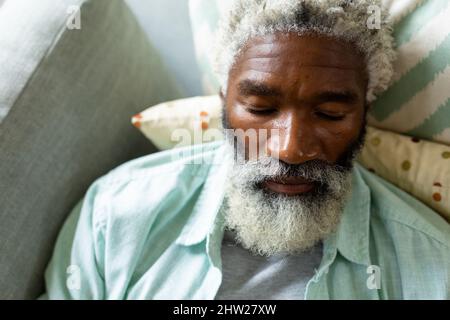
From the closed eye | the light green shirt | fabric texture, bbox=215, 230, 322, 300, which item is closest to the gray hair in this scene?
the closed eye

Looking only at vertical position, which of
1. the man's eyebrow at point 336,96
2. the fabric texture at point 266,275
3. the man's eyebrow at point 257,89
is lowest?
the fabric texture at point 266,275

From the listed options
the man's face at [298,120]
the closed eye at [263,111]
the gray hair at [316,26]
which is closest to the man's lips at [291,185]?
the man's face at [298,120]

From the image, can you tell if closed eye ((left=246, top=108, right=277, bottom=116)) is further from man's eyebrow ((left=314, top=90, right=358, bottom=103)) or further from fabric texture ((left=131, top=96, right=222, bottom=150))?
fabric texture ((left=131, top=96, right=222, bottom=150))

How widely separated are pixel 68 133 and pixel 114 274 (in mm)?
313

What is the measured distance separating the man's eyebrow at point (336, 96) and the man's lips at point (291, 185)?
146mm

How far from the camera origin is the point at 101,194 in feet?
3.29

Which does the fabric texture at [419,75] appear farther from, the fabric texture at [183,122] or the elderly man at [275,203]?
the fabric texture at [183,122]

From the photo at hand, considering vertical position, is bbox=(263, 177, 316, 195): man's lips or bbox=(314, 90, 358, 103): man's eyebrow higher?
bbox=(314, 90, 358, 103): man's eyebrow

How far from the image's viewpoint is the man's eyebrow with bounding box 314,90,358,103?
805mm

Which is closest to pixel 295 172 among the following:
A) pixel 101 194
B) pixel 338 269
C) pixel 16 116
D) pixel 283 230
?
pixel 283 230

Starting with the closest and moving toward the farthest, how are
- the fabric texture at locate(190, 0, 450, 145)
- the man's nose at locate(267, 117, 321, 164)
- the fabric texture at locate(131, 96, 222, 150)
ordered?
1. the man's nose at locate(267, 117, 321, 164)
2. the fabric texture at locate(190, 0, 450, 145)
3. the fabric texture at locate(131, 96, 222, 150)

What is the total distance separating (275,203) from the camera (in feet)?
2.80

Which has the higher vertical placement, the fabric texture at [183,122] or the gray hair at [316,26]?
the gray hair at [316,26]

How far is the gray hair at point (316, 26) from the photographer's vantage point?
81 centimetres
